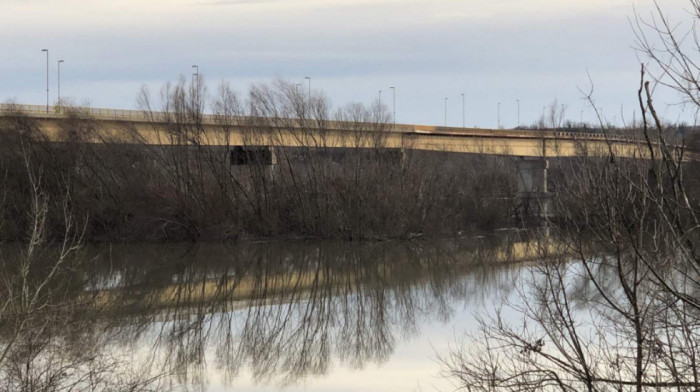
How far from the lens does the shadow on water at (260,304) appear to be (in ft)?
61.4

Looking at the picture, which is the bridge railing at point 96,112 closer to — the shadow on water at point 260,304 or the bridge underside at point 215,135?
the bridge underside at point 215,135

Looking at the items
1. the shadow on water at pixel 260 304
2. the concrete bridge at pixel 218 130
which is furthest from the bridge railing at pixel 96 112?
the shadow on water at pixel 260 304

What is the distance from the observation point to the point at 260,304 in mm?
27781

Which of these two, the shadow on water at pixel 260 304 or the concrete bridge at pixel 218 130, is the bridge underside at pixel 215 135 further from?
the shadow on water at pixel 260 304

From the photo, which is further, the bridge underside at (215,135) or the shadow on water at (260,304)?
the bridge underside at (215,135)

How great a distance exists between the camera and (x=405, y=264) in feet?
124

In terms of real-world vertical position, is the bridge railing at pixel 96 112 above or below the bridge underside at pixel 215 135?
above

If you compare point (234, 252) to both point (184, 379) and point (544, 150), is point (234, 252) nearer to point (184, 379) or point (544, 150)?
point (184, 379)

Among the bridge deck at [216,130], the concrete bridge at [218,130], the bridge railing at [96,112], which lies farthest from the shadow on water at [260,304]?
the bridge railing at [96,112]

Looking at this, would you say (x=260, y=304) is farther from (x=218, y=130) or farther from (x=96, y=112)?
(x=96, y=112)

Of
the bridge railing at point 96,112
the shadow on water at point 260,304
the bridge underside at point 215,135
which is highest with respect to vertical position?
the bridge railing at point 96,112

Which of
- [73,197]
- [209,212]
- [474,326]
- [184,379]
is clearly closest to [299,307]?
[474,326]

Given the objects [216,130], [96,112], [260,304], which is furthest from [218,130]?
[260,304]

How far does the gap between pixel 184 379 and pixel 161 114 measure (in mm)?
37972
